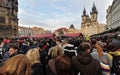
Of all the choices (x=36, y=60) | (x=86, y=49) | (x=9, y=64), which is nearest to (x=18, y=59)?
(x=9, y=64)

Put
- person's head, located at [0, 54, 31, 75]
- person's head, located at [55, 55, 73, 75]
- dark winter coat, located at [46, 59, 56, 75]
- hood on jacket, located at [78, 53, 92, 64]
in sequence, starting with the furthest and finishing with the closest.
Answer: hood on jacket, located at [78, 53, 92, 64]
dark winter coat, located at [46, 59, 56, 75]
person's head, located at [55, 55, 73, 75]
person's head, located at [0, 54, 31, 75]

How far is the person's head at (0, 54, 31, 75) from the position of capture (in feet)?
9.93

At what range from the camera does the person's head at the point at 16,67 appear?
303 cm

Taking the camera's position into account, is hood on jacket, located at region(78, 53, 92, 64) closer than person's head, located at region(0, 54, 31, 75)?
No

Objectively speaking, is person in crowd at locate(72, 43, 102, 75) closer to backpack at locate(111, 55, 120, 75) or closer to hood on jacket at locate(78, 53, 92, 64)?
hood on jacket at locate(78, 53, 92, 64)

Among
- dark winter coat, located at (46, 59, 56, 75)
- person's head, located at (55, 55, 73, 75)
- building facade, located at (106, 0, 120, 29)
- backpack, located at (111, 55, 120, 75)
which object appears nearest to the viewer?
person's head, located at (55, 55, 73, 75)

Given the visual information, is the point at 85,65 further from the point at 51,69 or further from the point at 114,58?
the point at 114,58

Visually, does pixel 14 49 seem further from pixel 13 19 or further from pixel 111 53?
pixel 13 19

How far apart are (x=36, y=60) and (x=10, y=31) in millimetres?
50563

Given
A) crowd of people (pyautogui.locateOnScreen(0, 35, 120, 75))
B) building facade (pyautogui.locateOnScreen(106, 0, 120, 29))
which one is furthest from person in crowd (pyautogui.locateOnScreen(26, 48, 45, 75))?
building facade (pyautogui.locateOnScreen(106, 0, 120, 29))

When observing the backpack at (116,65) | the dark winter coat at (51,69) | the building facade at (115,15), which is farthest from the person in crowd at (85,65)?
the building facade at (115,15)

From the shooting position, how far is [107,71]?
563cm

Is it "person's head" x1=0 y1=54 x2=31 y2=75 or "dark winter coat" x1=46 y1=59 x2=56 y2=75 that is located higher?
"person's head" x1=0 y1=54 x2=31 y2=75

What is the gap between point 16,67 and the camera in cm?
308
